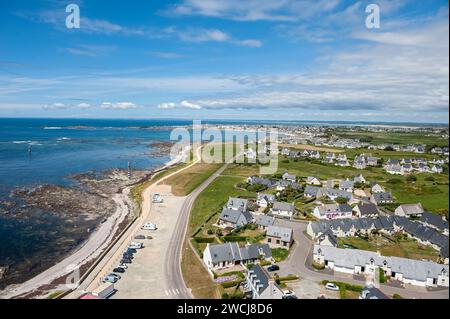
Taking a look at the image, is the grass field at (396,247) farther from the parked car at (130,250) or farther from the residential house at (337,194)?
the parked car at (130,250)

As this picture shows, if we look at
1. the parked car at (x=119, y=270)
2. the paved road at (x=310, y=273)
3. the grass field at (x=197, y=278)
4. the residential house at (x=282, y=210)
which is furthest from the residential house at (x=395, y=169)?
the parked car at (x=119, y=270)

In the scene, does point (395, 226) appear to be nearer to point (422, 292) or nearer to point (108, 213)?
point (422, 292)

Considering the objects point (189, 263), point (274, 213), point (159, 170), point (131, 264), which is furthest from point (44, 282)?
point (159, 170)

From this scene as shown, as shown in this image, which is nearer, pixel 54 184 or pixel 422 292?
pixel 422 292

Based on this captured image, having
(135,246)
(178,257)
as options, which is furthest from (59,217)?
(178,257)

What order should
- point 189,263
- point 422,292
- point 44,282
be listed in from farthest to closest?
point 189,263, point 44,282, point 422,292

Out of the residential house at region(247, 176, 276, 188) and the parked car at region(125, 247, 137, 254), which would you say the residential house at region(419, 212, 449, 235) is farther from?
the parked car at region(125, 247, 137, 254)
